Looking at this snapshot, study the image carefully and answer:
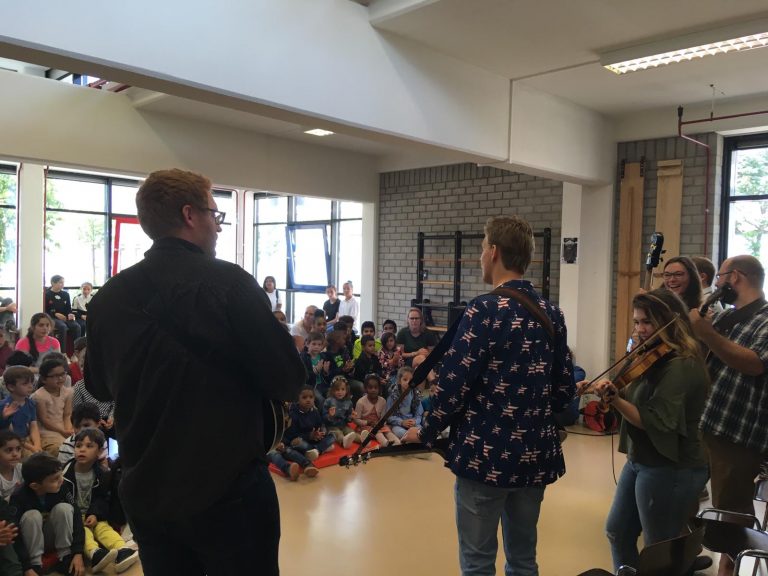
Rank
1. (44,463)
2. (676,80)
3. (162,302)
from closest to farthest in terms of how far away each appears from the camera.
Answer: (162,302), (44,463), (676,80)

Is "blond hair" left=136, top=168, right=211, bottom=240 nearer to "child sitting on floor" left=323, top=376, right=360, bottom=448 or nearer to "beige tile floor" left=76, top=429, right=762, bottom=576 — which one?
"beige tile floor" left=76, top=429, right=762, bottom=576

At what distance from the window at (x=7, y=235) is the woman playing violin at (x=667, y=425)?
898 cm

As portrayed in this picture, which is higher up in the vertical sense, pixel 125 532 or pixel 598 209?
pixel 598 209

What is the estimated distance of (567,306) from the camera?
6.16m

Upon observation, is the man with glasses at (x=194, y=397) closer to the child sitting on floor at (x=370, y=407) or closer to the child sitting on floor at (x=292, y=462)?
the child sitting on floor at (x=292, y=462)

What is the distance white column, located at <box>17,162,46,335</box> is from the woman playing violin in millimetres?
8495

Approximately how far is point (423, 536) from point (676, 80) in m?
4.10

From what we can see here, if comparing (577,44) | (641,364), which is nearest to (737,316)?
(641,364)

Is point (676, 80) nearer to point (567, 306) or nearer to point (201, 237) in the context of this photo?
point (567, 306)

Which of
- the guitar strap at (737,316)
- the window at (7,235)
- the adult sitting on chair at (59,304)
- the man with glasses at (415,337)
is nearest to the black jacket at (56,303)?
the adult sitting on chair at (59,304)

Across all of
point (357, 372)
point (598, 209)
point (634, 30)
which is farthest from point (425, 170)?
point (634, 30)

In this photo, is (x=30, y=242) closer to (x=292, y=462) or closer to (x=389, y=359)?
(x=389, y=359)

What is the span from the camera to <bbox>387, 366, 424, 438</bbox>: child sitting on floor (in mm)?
5176

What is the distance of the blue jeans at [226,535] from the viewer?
1.24 metres
